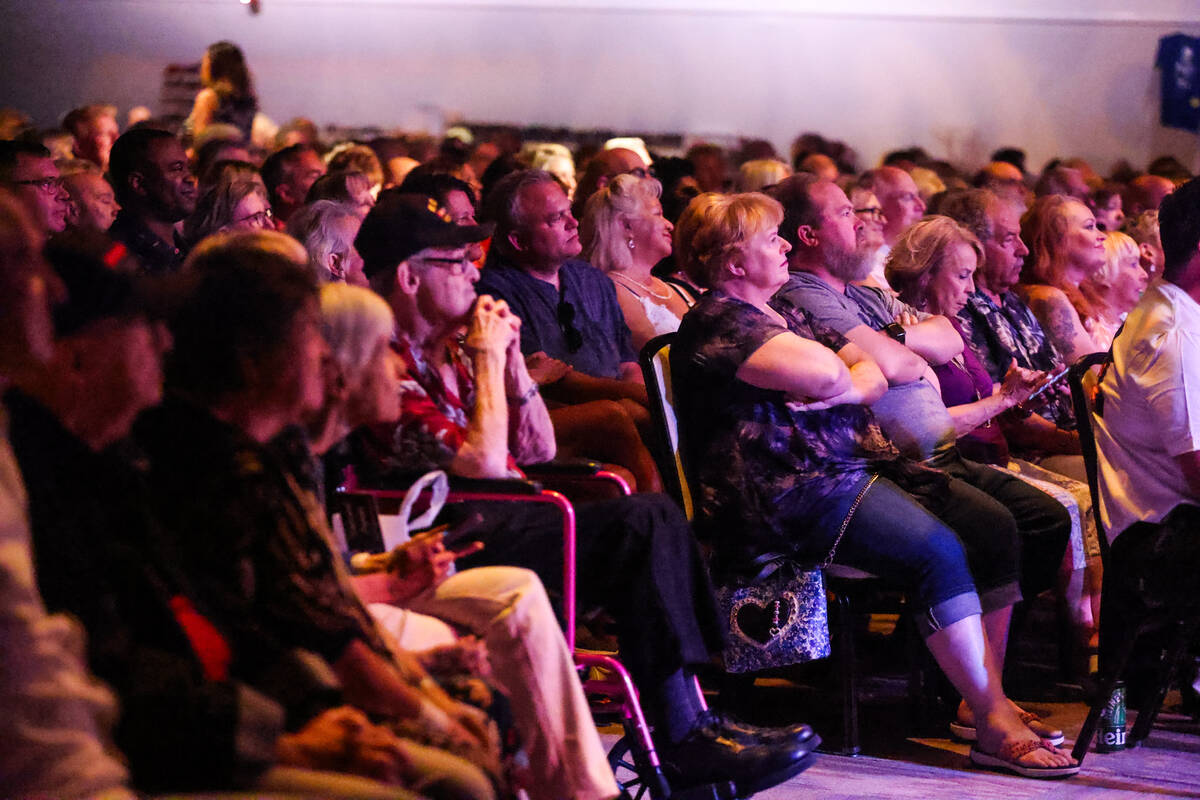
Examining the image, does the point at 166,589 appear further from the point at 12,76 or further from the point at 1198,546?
the point at 12,76

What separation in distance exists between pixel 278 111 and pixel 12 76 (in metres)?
1.81

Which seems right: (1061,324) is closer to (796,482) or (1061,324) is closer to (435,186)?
(796,482)

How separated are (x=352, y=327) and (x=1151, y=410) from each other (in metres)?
1.92

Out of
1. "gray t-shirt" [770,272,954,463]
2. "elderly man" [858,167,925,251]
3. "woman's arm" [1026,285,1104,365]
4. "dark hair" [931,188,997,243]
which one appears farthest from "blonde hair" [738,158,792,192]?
"gray t-shirt" [770,272,954,463]

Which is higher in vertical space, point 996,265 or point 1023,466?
point 996,265

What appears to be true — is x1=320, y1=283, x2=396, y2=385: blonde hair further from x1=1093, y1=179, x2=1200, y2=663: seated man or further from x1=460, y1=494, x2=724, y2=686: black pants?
x1=1093, y1=179, x2=1200, y2=663: seated man

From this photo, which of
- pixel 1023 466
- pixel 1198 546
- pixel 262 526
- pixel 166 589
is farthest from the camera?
pixel 1023 466

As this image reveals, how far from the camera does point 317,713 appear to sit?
5.40ft

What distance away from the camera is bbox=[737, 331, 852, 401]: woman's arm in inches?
121

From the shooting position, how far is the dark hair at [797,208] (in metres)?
3.75

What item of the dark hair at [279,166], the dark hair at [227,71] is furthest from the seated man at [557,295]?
the dark hair at [227,71]

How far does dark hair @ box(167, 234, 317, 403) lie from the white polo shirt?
2086 millimetres

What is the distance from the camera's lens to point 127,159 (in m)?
4.24

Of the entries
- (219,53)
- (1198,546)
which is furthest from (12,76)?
(1198,546)
